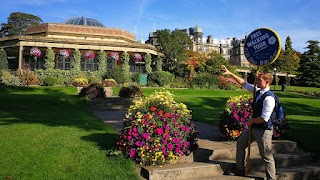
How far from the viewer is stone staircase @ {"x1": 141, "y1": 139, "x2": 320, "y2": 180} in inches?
216

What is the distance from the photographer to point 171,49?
45938 mm

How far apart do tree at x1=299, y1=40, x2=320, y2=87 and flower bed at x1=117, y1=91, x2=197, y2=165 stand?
51278 mm

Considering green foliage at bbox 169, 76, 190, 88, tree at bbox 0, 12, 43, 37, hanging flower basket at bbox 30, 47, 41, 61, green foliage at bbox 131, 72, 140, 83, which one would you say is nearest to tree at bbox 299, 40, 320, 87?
green foliage at bbox 169, 76, 190, 88

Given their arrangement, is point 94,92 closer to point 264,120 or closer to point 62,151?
point 62,151

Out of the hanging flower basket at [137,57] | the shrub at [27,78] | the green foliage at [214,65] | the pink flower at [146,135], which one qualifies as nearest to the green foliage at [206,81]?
the green foliage at [214,65]

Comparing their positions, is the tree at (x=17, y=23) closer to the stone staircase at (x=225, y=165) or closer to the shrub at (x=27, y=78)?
the shrub at (x=27, y=78)

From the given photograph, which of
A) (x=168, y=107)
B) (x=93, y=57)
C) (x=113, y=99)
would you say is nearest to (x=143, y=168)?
(x=168, y=107)

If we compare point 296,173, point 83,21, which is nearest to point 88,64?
point 83,21

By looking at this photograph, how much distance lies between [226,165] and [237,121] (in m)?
A: 1.87

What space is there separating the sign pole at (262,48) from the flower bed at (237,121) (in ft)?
6.38

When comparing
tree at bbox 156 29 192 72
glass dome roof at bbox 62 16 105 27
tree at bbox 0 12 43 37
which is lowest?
tree at bbox 156 29 192 72

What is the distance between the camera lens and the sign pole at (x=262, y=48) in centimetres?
562

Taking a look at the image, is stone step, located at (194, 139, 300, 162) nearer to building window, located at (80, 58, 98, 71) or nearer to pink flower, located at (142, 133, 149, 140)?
pink flower, located at (142, 133, 149, 140)

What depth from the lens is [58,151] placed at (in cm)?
630
